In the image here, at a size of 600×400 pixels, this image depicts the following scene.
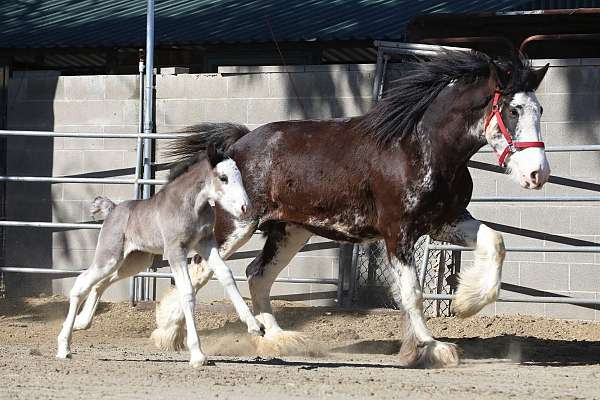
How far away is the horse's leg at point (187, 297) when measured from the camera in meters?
8.01

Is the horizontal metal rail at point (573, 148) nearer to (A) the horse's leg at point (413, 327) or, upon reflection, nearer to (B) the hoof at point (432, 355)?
(A) the horse's leg at point (413, 327)

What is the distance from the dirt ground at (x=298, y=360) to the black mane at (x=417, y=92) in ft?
5.97

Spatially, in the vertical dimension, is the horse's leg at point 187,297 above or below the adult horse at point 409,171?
below

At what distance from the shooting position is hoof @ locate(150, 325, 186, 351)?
30.1 feet

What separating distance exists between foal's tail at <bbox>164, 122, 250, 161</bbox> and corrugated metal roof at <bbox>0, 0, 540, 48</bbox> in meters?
→ 4.64

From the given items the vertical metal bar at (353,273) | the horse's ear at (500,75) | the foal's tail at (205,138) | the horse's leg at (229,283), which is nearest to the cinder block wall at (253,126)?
the vertical metal bar at (353,273)

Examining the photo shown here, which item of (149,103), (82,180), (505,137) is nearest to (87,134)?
(82,180)

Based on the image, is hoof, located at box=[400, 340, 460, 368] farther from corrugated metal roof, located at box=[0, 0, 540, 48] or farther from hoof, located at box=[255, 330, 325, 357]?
corrugated metal roof, located at box=[0, 0, 540, 48]

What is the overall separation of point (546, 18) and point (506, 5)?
1.98 m

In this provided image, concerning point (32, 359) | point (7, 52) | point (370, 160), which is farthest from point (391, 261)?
point (7, 52)

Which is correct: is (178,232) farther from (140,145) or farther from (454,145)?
(140,145)

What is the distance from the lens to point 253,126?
40.8 feet

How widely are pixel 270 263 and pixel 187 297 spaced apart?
1792 mm

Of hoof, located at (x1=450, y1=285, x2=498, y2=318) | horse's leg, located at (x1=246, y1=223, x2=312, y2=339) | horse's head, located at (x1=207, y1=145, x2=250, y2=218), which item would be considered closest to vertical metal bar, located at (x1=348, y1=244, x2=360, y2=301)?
horse's leg, located at (x1=246, y1=223, x2=312, y2=339)
